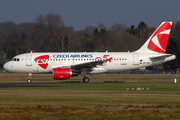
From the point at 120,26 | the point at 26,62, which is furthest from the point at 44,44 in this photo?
the point at 26,62

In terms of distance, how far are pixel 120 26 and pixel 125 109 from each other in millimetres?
122547

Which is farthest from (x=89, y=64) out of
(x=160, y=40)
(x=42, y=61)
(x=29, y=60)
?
(x=160, y=40)

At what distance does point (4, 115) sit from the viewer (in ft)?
42.9

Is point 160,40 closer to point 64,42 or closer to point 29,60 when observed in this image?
point 29,60

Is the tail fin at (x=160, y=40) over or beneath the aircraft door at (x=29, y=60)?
over

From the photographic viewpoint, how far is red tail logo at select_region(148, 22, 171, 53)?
40.5 metres

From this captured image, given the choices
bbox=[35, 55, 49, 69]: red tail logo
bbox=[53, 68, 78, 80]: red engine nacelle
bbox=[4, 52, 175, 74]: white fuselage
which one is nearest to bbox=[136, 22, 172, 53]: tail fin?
bbox=[4, 52, 175, 74]: white fuselage

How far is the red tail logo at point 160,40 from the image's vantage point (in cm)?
4047

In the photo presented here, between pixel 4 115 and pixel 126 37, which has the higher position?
pixel 126 37

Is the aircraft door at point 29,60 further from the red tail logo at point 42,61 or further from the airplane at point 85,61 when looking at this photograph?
the red tail logo at point 42,61

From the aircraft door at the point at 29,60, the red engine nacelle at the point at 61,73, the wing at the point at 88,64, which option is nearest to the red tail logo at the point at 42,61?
the aircraft door at the point at 29,60

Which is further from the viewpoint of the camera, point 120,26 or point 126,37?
point 120,26

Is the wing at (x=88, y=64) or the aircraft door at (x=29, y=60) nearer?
the wing at (x=88, y=64)

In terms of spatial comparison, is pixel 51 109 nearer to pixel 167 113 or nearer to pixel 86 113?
pixel 86 113
